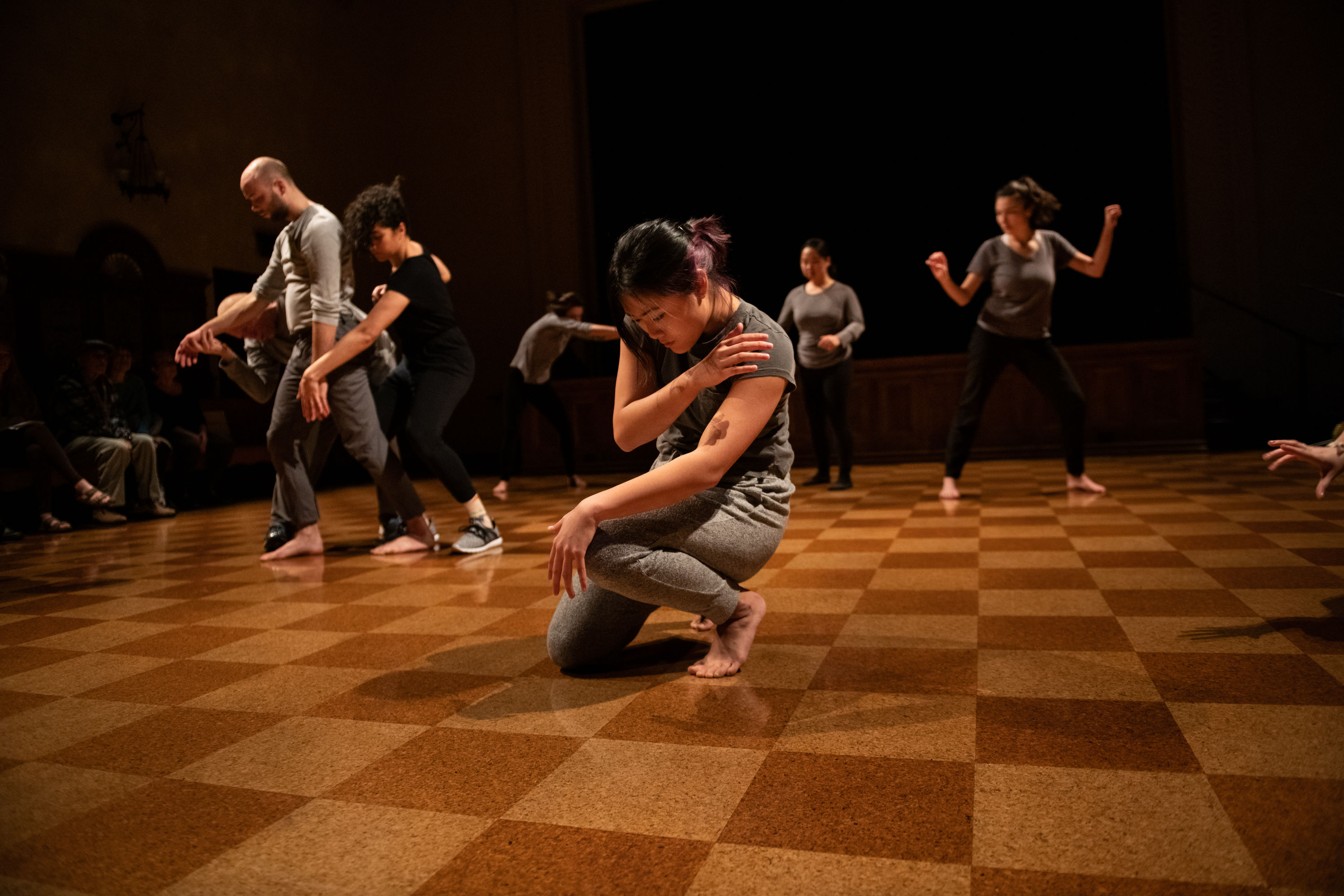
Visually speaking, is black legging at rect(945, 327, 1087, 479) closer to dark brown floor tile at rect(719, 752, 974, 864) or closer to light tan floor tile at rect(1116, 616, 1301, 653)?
light tan floor tile at rect(1116, 616, 1301, 653)

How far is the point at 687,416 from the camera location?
71.4 inches

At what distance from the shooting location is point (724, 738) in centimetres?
144

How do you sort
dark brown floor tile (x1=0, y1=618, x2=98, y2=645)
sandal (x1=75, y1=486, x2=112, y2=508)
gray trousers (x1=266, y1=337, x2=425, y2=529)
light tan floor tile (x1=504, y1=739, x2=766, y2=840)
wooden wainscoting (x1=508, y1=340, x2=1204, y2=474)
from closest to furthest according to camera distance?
light tan floor tile (x1=504, y1=739, x2=766, y2=840) < dark brown floor tile (x1=0, y1=618, x2=98, y2=645) < gray trousers (x1=266, y1=337, x2=425, y2=529) < sandal (x1=75, y1=486, x2=112, y2=508) < wooden wainscoting (x1=508, y1=340, x2=1204, y2=474)

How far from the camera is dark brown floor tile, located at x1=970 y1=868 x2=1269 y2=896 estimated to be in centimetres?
92

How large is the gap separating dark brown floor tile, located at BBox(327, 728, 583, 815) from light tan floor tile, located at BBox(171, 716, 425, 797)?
0.13ft

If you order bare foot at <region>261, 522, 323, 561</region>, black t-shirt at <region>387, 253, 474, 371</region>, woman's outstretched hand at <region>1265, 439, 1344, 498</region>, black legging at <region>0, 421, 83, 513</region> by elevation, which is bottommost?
bare foot at <region>261, 522, 323, 561</region>

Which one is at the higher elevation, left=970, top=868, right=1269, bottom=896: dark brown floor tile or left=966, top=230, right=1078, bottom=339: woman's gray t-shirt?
left=966, top=230, right=1078, bottom=339: woman's gray t-shirt

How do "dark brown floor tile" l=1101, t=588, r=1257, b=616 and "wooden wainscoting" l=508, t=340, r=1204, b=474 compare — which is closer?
"dark brown floor tile" l=1101, t=588, r=1257, b=616

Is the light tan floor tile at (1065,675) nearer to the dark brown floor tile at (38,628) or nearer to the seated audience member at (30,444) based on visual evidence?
the dark brown floor tile at (38,628)

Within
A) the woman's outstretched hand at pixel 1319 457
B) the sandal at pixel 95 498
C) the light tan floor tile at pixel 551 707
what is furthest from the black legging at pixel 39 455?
the woman's outstretched hand at pixel 1319 457

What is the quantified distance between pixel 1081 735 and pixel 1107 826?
0.32 metres

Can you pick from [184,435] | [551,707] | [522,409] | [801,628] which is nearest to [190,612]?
[551,707]

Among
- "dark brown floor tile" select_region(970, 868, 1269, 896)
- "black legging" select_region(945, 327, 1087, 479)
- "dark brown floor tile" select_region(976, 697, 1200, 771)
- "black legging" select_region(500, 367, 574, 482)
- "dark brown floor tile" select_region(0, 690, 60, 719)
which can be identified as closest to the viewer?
"dark brown floor tile" select_region(970, 868, 1269, 896)

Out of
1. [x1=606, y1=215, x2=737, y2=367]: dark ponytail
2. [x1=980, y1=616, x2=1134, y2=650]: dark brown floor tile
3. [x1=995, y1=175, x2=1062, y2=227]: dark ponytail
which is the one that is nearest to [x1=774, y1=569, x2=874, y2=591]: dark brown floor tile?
[x1=980, y1=616, x2=1134, y2=650]: dark brown floor tile
